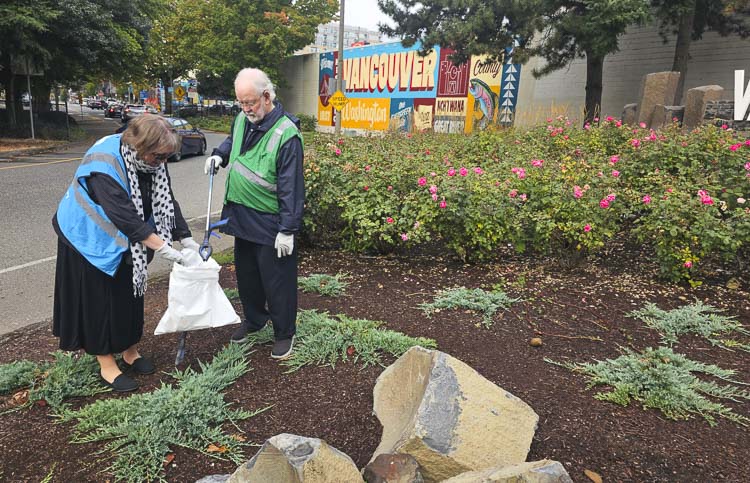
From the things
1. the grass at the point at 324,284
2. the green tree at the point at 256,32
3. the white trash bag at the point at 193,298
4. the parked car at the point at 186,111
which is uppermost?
the green tree at the point at 256,32

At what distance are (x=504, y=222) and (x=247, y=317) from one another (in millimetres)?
2375

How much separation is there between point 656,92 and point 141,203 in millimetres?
9449

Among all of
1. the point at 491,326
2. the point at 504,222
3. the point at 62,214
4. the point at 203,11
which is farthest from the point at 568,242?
the point at 203,11

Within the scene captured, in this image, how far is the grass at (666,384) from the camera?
2617 mm

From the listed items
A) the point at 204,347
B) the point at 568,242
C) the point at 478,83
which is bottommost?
the point at 204,347

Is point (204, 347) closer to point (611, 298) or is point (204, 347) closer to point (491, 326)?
point (491, 326)

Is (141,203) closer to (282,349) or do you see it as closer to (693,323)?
(282,349)

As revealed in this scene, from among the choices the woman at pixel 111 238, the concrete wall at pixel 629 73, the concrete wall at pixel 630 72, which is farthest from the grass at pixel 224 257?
the concrete wall at pixel 630 72

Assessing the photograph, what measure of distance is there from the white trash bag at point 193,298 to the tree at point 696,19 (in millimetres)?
12401

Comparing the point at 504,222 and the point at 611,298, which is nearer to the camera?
the point at 611,298

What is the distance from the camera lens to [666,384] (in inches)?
108

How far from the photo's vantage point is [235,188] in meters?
3.11

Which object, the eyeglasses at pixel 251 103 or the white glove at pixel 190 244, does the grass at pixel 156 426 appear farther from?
the eyeglasses at pixel 251 103

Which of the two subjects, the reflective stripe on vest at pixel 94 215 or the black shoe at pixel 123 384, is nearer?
the reflective stripe on vest at pixel 94 215
